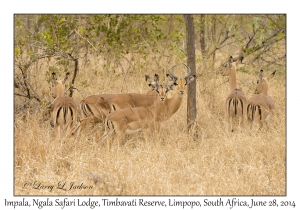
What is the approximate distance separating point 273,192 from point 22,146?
9.36ft

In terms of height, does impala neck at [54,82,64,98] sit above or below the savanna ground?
above

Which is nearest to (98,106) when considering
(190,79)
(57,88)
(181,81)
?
(57,88)

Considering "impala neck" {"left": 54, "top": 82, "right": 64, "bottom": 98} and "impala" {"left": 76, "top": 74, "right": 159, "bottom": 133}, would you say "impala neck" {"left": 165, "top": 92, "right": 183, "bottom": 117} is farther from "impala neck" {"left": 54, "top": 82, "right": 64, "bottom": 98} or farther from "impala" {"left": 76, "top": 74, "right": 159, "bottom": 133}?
"impala neck" {"left": 54, "top": 82, "right": 64, "bottom": 98}

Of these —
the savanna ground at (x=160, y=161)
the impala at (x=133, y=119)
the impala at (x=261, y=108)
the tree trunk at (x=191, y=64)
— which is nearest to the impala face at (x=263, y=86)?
the impala at (x=261, y=108)

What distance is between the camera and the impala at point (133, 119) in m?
6.70

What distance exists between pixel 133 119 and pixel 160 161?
1181 millimetres

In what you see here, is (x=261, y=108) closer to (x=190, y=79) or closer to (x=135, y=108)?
(x=190, y=79)

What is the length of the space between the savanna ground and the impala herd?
178 millimetres

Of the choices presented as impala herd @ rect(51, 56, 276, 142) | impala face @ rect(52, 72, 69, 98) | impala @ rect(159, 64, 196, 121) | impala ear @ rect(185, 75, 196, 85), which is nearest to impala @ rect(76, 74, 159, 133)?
impala herd @ rect(51, 56, 276, 142)

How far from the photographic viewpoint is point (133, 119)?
270 inches

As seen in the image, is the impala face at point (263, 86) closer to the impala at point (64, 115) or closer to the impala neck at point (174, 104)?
the impala neck at point (174, 104)

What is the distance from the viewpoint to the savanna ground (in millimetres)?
5141

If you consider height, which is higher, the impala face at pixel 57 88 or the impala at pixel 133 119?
the impala face at pixel 57 88

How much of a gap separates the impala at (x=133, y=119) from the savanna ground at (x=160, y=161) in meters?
0.16
